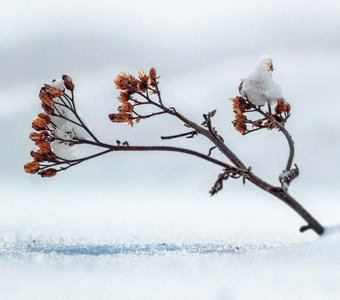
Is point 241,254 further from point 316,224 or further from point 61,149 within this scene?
point 61,149

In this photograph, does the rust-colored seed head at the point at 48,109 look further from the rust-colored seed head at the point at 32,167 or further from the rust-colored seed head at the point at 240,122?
the rust-colored seed head at the point at 240,122

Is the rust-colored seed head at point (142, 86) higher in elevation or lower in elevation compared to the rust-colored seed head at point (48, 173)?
higher

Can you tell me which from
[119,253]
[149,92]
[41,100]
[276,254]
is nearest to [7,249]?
[119,253]

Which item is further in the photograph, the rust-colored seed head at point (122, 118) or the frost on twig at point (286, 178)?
the rust-colored seed head at point (122, 118)

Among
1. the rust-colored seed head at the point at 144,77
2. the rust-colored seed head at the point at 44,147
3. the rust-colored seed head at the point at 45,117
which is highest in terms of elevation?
the rust-colored seed head at the point at 144,77

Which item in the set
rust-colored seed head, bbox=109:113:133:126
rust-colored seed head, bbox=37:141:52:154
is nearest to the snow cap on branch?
rust-colored seed head, bbox=109:113:133:126

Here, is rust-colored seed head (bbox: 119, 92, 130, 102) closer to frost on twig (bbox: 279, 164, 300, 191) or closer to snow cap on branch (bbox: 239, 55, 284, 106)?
snow cap on branch (bbox: 239, 55, 284, 106)

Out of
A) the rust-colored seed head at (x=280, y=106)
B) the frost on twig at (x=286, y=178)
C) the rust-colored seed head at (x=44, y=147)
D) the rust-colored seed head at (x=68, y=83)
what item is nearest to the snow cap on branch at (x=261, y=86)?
the rust-colored seed head at (x=280, y=106)

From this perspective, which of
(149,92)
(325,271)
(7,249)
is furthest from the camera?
(7,249)
